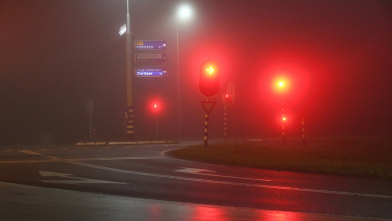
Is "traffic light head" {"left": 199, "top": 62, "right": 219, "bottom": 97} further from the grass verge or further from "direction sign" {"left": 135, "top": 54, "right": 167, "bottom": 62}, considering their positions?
"direction sign" {"left": 135, "top": 54, "right": 167, "bottom": 62}

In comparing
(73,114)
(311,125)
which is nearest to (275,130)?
(311,125)

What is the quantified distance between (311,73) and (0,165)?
125 feet

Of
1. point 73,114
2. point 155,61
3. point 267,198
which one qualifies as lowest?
point 267,198

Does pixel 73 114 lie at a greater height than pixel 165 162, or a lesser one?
greater

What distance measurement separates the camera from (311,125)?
45.3 m

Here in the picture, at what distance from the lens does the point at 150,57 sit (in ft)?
97.9

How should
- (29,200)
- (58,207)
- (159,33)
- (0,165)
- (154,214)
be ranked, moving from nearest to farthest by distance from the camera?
(154,214), (58,207), (29,200), (0,165), (159,33)

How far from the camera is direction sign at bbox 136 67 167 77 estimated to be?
2978 cm

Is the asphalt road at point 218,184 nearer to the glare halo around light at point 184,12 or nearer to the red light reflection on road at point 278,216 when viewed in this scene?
the red light reflection on road at point 278,216

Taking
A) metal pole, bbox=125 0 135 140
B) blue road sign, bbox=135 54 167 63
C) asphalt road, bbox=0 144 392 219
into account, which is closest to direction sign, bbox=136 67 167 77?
blue road sign, bbox=135 54 167 63

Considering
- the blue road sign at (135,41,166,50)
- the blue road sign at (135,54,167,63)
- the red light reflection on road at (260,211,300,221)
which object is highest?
the blue road sign at (135,41,166,50)

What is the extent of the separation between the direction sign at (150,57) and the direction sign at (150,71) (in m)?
0.56

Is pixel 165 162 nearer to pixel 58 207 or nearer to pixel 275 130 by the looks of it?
pixel 58 207

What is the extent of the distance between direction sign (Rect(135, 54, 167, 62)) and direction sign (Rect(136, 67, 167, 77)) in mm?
563
